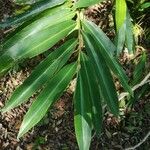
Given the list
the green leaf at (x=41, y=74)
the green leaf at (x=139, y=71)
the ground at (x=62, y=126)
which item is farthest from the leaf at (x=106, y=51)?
the ground at (x=62, y=126)

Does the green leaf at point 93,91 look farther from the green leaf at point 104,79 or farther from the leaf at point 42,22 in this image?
the leaf at point 42,22

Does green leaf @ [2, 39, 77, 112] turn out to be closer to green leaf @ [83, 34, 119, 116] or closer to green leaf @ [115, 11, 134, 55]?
green leaf @ [83, 34, 119, 116]

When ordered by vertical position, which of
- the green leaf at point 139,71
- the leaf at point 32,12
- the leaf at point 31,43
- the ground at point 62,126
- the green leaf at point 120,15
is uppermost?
the leaf at point 32,12

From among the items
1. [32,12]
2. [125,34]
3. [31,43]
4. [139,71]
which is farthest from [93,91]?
[139,71]

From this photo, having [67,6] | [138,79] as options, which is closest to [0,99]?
[138,79]

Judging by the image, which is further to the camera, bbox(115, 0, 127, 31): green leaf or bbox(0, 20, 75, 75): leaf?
bbox(115, 0, 127, 31): green leaf

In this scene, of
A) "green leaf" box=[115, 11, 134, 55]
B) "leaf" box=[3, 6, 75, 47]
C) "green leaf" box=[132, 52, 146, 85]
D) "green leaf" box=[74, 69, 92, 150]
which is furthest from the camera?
"green leaf" box=[132, 52, 146, 85]

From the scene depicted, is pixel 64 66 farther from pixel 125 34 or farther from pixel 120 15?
pixel 125 34

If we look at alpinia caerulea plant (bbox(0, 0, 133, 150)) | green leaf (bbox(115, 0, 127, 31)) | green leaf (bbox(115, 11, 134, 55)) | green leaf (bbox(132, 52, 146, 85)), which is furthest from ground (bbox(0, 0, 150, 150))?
alpinia caerulea plant (bbox(0, 0, 133, 150))
